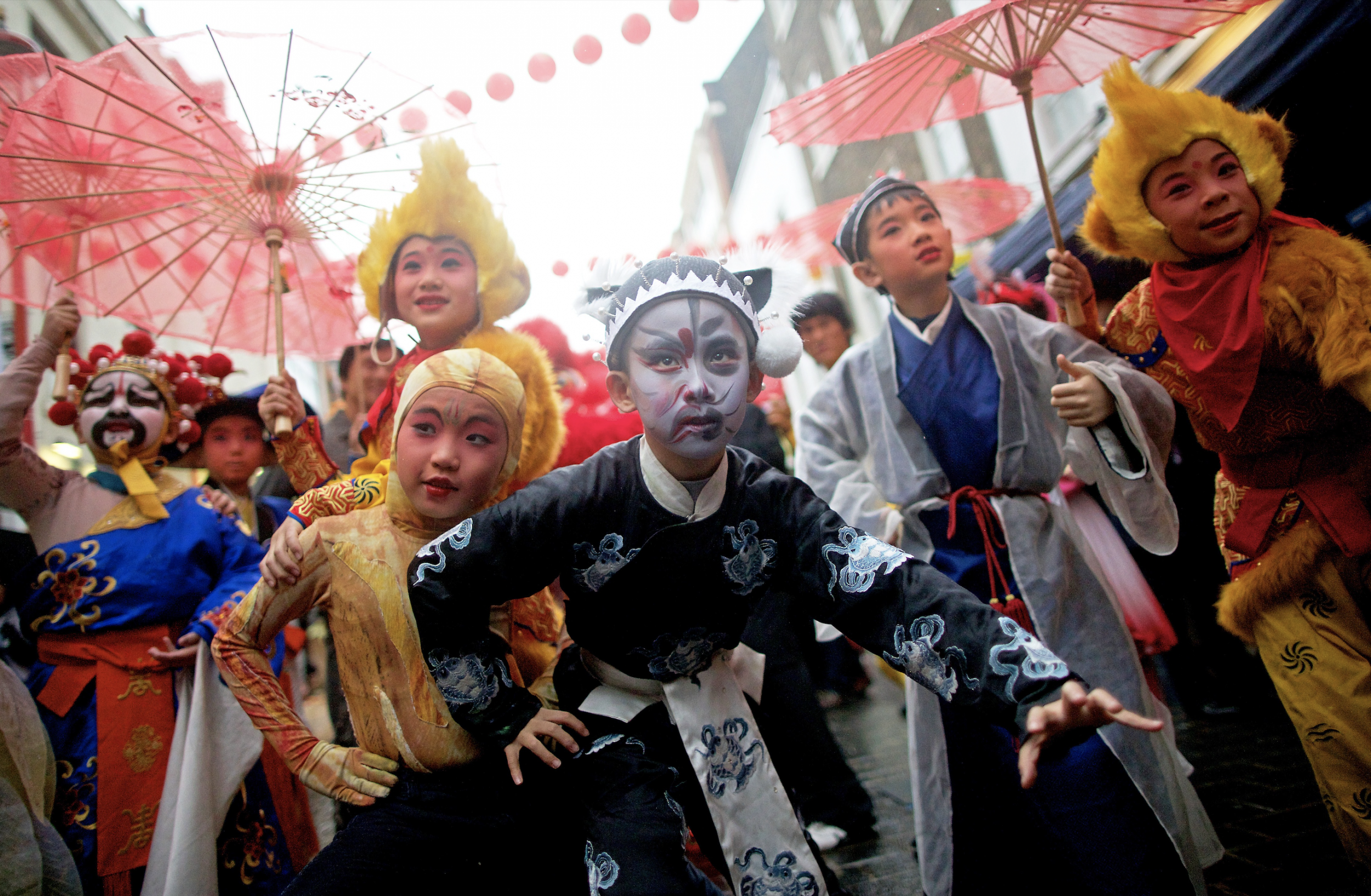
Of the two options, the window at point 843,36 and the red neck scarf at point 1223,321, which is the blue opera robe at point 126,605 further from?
the window at point 843,36

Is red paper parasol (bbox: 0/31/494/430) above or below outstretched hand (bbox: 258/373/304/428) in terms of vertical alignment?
above

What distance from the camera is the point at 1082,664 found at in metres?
2.29

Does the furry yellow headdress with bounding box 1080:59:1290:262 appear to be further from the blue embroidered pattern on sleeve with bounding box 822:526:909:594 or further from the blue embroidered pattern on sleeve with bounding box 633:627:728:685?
the blue embroidered pattern on sleeve with bounding box 633:627:728:685

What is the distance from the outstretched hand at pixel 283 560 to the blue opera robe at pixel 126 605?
2.16 feet

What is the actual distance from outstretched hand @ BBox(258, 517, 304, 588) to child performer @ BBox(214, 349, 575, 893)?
0.07 feet

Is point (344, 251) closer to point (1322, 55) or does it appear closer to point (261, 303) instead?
point (261, 303)

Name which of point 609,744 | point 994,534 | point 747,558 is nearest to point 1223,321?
point 994,534

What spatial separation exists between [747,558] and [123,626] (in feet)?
6.92

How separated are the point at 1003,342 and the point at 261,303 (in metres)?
2.92

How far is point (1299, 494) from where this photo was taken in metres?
2.27

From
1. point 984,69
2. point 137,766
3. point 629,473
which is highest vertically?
point 984,69

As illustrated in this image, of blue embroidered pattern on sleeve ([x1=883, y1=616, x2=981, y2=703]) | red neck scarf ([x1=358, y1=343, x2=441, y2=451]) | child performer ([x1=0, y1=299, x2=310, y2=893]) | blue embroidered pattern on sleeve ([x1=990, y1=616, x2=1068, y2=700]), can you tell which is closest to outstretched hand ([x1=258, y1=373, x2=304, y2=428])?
red neck scarf ([x1=358, y1=343, x2=441, y2=451])

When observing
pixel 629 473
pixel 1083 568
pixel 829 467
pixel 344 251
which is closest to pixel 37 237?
pixel 344 251

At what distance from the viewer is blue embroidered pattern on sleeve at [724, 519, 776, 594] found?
6.05ft
